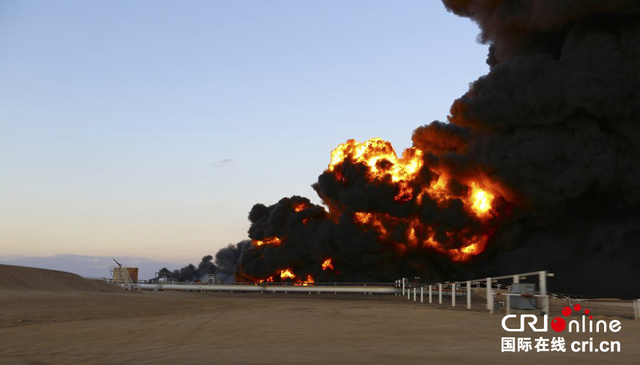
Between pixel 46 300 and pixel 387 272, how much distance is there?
4911cm

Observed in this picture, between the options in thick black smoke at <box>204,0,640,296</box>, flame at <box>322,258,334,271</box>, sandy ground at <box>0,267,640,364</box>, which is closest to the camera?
sandy ground at <box>0,267,640,364</box>

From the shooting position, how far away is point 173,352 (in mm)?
10438

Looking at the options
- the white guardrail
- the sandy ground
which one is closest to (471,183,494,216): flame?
the white guardrail

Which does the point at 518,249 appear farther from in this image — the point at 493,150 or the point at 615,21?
the point at 615,21

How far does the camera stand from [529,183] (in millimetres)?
61281

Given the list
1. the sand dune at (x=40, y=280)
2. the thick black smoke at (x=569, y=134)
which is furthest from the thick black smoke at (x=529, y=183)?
the sand dune at (x=40, y=280)

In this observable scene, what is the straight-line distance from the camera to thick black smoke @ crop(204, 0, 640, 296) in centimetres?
5750

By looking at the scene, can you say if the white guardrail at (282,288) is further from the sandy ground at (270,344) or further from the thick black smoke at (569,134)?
the sandy ground at (270,344)

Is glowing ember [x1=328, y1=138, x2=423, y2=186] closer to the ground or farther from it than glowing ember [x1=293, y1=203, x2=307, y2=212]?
farther from it

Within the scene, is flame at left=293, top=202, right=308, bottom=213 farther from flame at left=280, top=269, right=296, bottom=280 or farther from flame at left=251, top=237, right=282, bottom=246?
flame at left=280, top=269, right=296, bottom=280

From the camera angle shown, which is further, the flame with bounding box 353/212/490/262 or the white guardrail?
the flame with bounding box 353/212/490/262

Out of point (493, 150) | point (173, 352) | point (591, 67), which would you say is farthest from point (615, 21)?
point (173, 352)

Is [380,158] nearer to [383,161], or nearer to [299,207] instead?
[383,161]

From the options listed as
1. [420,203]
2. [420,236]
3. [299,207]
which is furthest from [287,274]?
[420,203]
